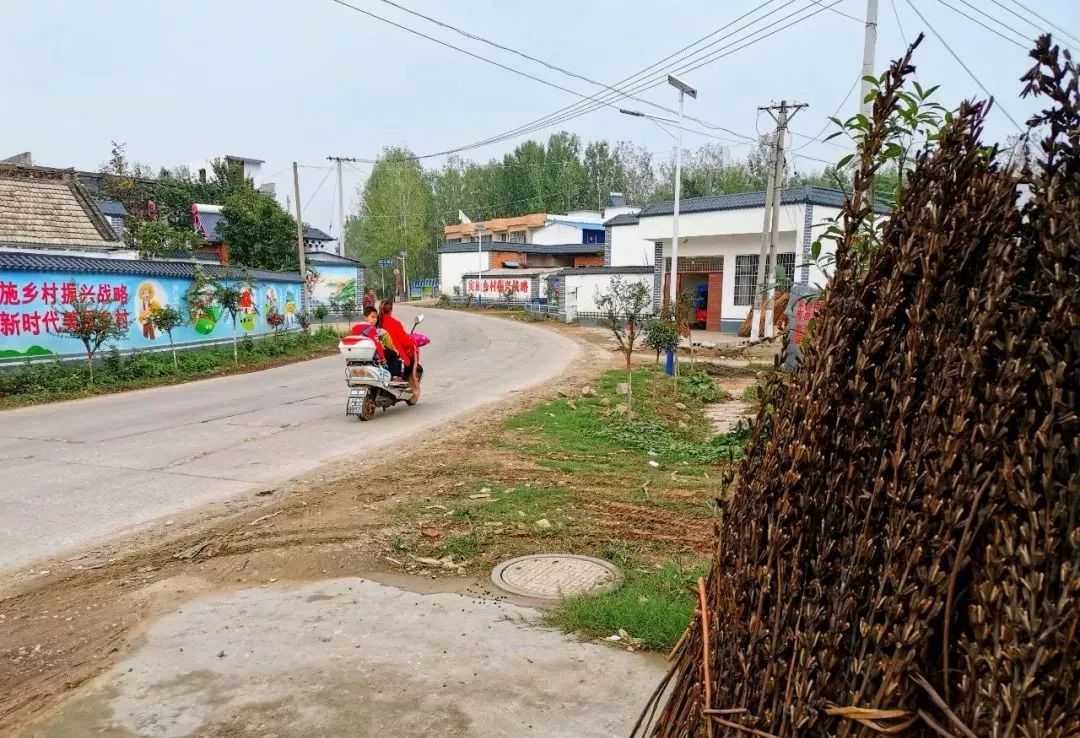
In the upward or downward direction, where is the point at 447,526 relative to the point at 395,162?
downward

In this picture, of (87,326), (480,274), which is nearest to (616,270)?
(480,274)

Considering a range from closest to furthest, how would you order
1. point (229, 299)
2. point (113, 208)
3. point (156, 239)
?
point (229, 299) < point (156, 239) < point (113, 208)

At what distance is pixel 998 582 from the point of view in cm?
128

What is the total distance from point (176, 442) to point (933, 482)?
8.93 m

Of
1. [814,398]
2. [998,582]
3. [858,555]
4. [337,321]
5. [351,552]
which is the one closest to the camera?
[998,582]

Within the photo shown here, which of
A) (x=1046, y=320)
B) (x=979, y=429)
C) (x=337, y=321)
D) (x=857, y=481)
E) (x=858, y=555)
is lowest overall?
(x=337, y=321)

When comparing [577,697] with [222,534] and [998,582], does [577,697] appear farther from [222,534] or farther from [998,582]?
[222,534]

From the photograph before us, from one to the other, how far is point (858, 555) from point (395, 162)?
201 feet

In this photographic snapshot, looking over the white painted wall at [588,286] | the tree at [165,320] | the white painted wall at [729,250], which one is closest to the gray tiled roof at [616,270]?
the white painted wall at [588,286]

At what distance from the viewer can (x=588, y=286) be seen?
3331 cm

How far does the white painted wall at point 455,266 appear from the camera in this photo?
4772 cm

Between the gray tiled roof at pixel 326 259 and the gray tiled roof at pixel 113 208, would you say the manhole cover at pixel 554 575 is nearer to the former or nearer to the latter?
the gray tiled roof at pixel 326 259

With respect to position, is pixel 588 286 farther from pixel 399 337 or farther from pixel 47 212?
pixel 399 337

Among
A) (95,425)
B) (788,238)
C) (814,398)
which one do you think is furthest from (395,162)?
(814,398)
